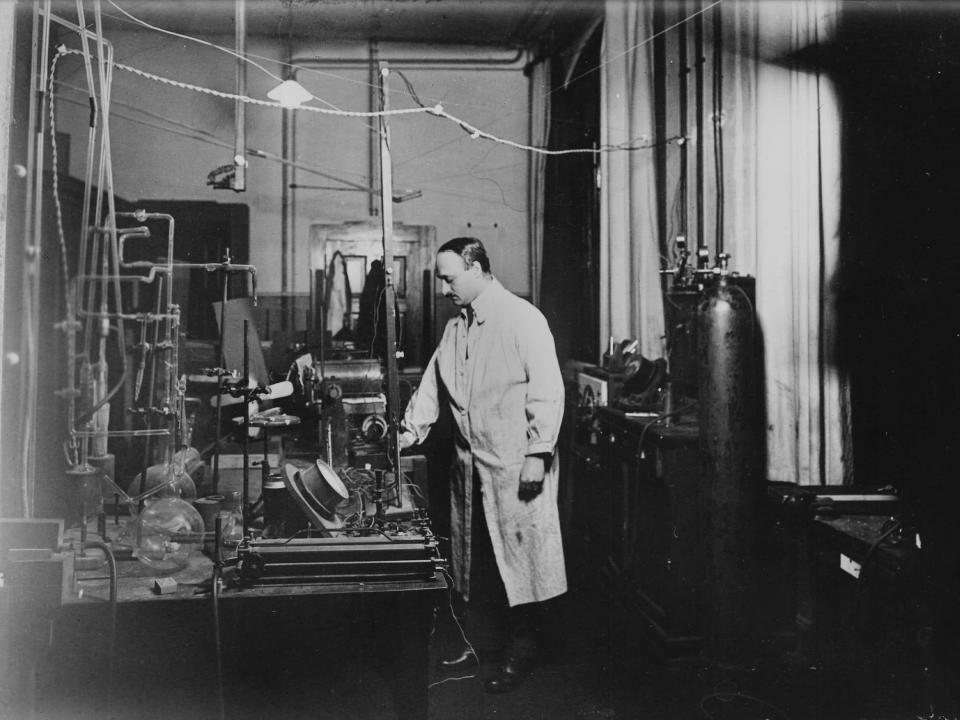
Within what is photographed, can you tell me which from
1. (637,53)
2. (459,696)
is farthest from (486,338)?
(637,53)

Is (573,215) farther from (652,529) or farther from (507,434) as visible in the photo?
(507,434)

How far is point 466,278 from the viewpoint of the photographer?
2.84 metres

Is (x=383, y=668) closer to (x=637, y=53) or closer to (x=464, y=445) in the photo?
(x=464, y=445)

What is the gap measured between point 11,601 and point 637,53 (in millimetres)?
4374

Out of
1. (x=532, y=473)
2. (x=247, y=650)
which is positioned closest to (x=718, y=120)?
(x=532, y=473)

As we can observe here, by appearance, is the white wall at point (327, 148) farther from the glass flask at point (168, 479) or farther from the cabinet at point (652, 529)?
the glass flask at point (168, 479)

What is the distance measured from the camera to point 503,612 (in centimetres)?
289

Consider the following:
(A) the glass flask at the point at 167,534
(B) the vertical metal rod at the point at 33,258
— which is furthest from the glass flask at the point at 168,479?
(B) the vertical metal rod at the point at 33,258

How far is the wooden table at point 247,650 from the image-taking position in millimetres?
1767

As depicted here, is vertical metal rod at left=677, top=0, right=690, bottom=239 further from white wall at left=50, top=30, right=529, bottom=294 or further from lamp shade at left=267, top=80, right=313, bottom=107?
lamp shade at left=267, top=80, right=313, bottom=107

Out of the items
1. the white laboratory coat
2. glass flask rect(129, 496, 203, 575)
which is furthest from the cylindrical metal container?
glass flask rect(129, 496, 203, 575)

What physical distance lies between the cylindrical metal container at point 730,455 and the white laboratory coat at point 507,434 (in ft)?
1.93

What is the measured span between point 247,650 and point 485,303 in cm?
152

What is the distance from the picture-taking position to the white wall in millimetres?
5898
